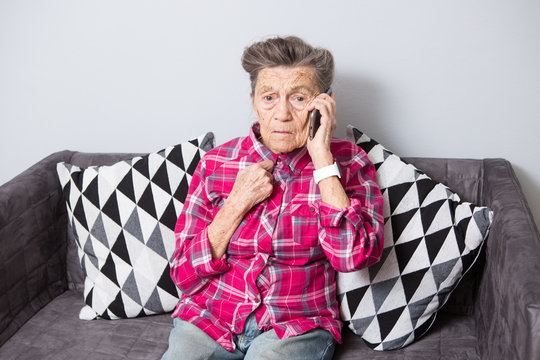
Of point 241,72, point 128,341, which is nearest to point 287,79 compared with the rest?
point 241,72

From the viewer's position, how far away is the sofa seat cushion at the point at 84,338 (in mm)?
1575

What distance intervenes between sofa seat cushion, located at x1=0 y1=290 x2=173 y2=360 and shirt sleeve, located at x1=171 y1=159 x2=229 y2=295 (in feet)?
0.81

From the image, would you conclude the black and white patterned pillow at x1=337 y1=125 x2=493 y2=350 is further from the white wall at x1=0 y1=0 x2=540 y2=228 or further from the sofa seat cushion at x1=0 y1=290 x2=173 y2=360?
the sofa seat cushion at x1=0 y1=290 x2=173 y2=360

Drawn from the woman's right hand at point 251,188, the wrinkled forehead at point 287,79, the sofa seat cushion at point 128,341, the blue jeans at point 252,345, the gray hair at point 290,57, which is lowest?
the sofa seat cushion at point 128,341

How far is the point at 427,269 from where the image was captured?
1.53 m

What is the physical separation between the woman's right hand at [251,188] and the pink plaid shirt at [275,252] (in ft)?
0.15

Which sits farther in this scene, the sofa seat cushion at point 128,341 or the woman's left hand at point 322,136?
the sofa seat cushion at point 128,341

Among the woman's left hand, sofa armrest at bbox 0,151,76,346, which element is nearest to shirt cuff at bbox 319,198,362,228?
the woman's left hand

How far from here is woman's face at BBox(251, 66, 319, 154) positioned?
1.42 meters

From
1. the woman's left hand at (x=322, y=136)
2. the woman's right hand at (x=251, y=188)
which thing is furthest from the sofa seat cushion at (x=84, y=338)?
the woman's left hand at (x=322, y=136)

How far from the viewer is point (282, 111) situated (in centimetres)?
141

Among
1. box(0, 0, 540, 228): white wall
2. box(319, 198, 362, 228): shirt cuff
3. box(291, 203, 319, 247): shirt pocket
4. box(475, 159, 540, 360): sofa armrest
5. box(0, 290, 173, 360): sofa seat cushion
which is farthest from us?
box(0, 0, 540, 228): white wall

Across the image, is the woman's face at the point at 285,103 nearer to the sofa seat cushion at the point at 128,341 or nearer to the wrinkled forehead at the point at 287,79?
the wrinkled forehead at the point at 287,79

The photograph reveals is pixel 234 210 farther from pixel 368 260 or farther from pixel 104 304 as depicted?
pixel 104 304
